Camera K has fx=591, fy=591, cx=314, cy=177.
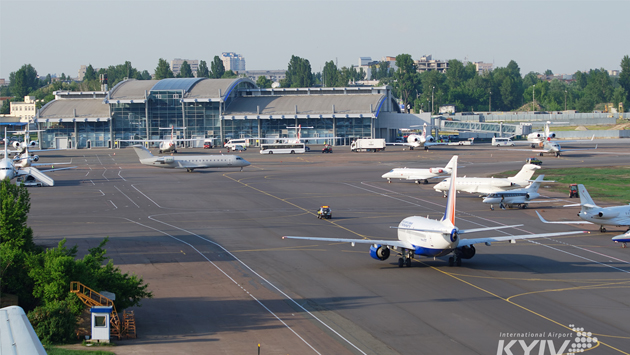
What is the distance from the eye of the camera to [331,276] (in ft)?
124

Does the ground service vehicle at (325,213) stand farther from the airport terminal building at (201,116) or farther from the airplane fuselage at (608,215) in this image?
the airport terminal building at (201,116)

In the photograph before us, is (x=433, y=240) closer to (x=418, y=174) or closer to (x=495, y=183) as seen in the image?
(x=495, y=183)

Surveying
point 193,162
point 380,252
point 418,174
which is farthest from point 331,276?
point 193,162

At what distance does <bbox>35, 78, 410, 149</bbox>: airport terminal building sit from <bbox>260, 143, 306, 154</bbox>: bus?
28.9m

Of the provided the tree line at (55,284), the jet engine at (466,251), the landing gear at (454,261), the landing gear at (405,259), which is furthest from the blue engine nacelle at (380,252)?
the tree line at (55,284)

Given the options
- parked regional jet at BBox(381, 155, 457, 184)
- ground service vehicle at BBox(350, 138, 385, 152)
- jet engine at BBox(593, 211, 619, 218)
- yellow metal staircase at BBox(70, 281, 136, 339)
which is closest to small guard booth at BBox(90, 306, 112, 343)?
yellow metal staircase at BBox(70, 281, 136, 339)

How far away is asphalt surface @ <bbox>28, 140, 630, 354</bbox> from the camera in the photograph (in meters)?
26.8

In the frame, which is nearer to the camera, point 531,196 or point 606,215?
point 606,215

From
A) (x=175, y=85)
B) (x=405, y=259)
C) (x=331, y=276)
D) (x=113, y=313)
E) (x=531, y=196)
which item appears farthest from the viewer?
(x=175, y=85)

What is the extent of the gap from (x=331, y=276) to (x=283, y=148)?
11497 centimetres

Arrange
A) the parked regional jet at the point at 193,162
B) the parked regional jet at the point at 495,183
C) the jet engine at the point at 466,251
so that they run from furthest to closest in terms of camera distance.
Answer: the parked regional jet at the point at 193,162 < the parked regional jet at the point at 495,183 < the jet engine at the point at 466,251

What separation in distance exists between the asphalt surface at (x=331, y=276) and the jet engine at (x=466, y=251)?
3.09 ft

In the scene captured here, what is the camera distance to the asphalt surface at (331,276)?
26812mm

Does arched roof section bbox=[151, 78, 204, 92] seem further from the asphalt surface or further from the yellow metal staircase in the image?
the yellow metal staircase
